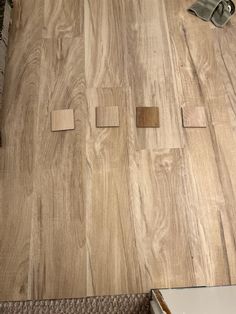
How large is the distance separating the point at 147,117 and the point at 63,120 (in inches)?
14.1

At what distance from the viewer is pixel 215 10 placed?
5.68ft

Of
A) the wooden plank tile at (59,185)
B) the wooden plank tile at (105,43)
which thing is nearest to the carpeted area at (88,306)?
the wooden plank tile at (59,185)

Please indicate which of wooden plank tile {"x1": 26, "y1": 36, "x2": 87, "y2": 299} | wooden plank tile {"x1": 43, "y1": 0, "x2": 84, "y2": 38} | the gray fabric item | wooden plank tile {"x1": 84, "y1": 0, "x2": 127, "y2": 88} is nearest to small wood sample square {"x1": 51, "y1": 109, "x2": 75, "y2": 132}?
wooden plank tile {"x1": 26, "y1": 36, "x2": 87, "y2": 299}

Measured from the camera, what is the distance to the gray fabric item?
67.1 inches

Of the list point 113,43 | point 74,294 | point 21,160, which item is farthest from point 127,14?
point 74,294

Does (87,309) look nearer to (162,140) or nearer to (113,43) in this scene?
(162,140)

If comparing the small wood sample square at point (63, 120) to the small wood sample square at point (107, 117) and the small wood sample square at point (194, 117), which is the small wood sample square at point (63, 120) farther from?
the small wood sample square at point (194, 117)

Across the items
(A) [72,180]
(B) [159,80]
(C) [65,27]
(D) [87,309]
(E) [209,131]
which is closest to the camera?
(D) [87,309]

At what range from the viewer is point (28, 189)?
128cm

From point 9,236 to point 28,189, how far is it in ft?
0.62

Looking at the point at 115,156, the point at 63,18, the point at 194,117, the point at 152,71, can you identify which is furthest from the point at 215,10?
the point at 115,156

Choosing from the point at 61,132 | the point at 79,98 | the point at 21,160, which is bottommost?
the point at 21,160

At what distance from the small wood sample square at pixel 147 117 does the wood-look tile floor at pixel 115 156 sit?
0.9 inches

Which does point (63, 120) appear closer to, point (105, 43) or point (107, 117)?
point (107, 117)
